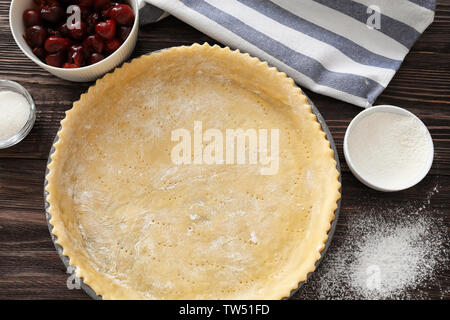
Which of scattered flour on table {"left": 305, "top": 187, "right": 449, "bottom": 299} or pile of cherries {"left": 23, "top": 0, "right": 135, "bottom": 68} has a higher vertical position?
pile of cherries {"left": 23, "top": 0, "right": 135, "bottom": 68}

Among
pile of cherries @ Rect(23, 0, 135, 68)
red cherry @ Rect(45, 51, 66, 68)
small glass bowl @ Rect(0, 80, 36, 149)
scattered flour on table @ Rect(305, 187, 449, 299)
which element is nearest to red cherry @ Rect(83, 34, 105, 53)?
pile of cherries @ Rect(23, 0, 135, 68)

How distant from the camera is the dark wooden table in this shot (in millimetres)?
2082

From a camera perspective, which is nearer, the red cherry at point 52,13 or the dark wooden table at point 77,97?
the red cherry at point 52,13

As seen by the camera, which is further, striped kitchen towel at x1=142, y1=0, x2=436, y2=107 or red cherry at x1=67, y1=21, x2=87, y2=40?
striped kitchen towel at x1=142, y1=0, x2=436, y2=107

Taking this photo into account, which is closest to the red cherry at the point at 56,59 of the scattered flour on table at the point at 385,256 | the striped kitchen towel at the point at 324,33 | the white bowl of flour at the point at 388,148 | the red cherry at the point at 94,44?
the red cherry at the point at 94,44

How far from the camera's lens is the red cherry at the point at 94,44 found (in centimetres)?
198

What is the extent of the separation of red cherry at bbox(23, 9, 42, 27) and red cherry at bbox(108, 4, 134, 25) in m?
0.30

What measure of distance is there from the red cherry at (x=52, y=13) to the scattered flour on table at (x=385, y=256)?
155 centimetres

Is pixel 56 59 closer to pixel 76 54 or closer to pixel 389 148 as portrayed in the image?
pixel 76 54

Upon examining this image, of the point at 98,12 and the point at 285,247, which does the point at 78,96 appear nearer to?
the point at 98,12

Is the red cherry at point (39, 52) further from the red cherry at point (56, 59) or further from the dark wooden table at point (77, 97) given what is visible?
the dark wooden table at point (77, 97)

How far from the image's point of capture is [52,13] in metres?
1.98

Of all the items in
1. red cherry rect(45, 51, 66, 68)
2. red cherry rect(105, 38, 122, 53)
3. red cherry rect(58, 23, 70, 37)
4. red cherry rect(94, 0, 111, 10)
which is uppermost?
red cherry rect(94, 0, 111, 10)

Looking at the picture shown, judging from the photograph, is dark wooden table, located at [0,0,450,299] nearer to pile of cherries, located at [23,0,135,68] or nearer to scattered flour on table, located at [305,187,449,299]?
scattered flour on table, located at [305,187,449,299]
